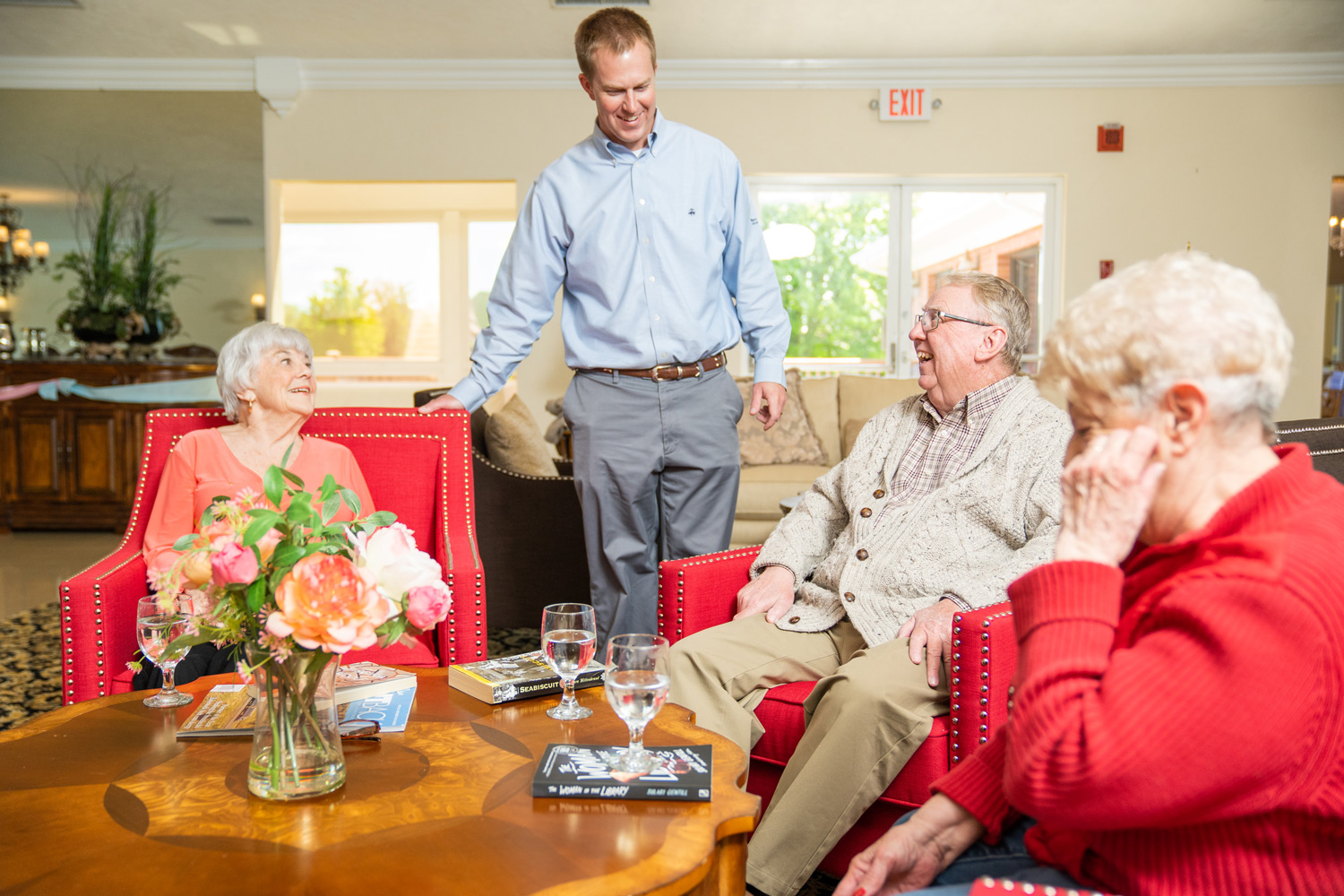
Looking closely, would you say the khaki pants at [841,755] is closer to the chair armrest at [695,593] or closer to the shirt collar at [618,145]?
the chair armrest at [695,593]

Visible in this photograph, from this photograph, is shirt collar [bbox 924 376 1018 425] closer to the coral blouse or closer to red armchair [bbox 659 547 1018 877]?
red armchair [bbox 659 547 1018 877]

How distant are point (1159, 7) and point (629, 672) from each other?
534 centimetres

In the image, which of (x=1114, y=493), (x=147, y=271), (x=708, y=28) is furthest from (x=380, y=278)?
(x=1114, y=493)

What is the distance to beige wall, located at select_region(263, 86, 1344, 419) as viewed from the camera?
231 inches

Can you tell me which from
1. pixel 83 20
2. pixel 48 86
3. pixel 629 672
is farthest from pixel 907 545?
pixel 48 86

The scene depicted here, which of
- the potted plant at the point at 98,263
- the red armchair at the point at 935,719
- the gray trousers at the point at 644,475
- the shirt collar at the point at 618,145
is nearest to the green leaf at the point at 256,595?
the red armchair at the point at 935,719

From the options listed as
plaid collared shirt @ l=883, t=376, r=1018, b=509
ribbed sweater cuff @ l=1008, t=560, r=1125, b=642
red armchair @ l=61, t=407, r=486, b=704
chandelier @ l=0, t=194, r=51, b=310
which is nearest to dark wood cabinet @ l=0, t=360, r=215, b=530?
chandelier @ l=0, t=194, r=51, b=310

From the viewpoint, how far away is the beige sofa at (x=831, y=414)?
4484 mm

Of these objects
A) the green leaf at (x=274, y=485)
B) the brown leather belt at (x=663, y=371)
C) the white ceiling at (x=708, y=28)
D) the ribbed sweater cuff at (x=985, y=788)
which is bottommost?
the ribbed sweater cuff at (x=985, y=788)

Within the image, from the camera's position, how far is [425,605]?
1.10m

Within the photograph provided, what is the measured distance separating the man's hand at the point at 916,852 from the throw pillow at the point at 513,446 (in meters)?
2.59

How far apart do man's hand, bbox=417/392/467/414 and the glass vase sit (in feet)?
4.28

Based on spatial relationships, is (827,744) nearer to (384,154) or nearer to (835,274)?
(835,274)

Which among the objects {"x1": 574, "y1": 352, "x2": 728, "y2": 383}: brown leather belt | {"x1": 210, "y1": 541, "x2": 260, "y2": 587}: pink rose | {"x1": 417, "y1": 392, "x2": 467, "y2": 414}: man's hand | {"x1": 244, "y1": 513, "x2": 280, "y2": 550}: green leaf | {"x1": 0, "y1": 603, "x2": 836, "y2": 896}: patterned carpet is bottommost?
{"x1": 0, "y1": 603, "x2": 836, "y2": 896}: patterned carpet
